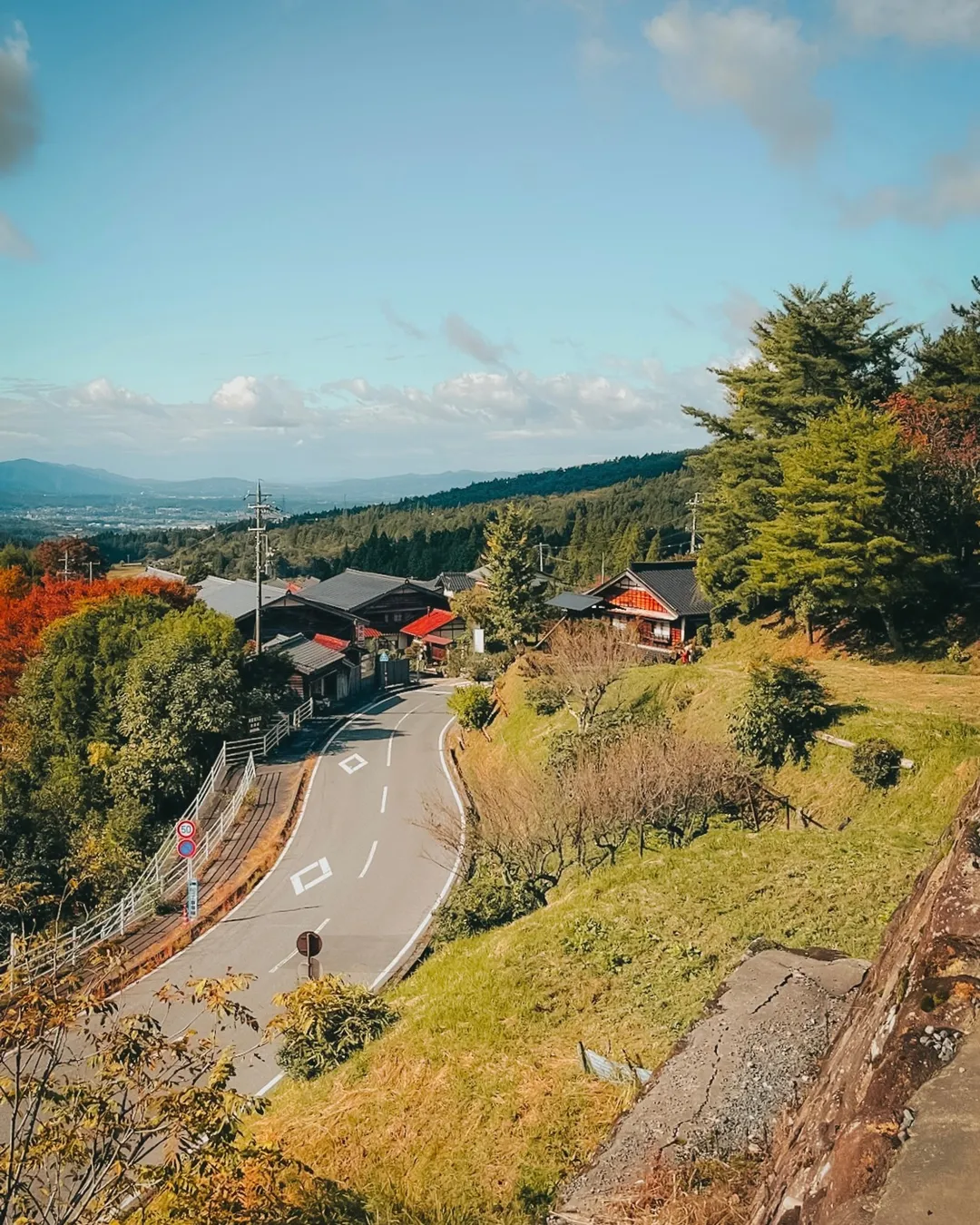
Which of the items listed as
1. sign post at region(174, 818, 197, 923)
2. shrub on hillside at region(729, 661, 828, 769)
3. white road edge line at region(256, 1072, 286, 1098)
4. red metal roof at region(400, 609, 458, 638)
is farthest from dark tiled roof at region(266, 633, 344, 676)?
white road edge line at region(256, 1072, 286, 1098)

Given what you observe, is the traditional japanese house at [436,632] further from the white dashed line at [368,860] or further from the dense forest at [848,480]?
the white dashed line at [368,860]

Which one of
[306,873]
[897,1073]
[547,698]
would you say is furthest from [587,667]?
[897,1073]

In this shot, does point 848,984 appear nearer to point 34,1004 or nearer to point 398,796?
point 34,1004

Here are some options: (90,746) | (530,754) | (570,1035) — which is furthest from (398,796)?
(570,1035)

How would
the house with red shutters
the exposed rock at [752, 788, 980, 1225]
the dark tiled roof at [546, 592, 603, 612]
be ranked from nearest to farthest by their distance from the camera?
the exposed rock at [752, 788, 980, 1225], the house with red shutters, the dark tiled roof at [546, 592, 603, 612]

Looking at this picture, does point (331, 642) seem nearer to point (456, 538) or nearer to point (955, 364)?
point (955, 364)

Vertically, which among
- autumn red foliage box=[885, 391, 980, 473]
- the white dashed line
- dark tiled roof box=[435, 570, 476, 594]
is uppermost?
autumn red foliage box=[885, 391, 980, 473]

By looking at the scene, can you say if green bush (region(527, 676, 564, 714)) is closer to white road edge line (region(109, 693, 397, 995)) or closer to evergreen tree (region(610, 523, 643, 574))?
white road edge line (region(109, 693, 397, 995))
